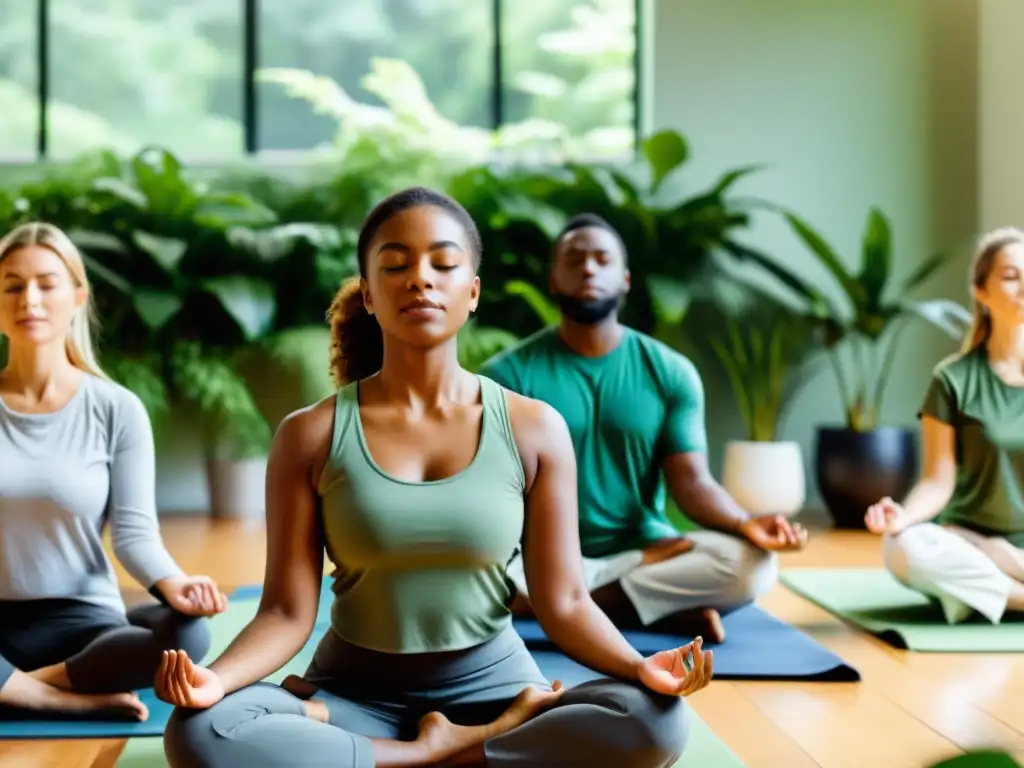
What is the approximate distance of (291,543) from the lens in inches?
61.8

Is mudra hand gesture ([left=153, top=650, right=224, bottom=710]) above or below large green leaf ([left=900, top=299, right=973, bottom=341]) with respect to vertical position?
below

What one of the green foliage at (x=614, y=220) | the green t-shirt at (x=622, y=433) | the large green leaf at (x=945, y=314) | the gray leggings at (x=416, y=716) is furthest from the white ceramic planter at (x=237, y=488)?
the gray leggings at (x=416, y=716)

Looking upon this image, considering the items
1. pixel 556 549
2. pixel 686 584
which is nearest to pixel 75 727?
pixel 556 549

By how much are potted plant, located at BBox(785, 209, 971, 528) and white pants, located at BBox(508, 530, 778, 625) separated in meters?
2.16

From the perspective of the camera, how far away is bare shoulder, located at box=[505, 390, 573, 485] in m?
1.63

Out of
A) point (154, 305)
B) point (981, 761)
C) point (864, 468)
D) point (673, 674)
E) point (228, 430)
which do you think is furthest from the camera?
point (228, 430)

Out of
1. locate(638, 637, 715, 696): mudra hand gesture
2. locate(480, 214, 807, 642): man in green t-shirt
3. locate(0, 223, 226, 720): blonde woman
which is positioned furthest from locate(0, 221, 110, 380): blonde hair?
locate(638, 637, 715, 696): mudra hand gesture

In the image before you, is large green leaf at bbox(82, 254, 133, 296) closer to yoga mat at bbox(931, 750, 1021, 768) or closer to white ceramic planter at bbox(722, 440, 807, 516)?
white ceramic planter at bbox(722, 440, 807, 516)

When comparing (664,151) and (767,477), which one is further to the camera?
(664,151)

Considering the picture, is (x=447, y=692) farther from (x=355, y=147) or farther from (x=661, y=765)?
(x=355, y=147)

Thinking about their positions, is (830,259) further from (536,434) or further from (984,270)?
(536,434)

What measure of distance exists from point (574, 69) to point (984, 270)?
125 inches

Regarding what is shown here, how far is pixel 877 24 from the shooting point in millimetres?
5383

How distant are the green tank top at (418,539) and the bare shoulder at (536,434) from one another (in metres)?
0.02
